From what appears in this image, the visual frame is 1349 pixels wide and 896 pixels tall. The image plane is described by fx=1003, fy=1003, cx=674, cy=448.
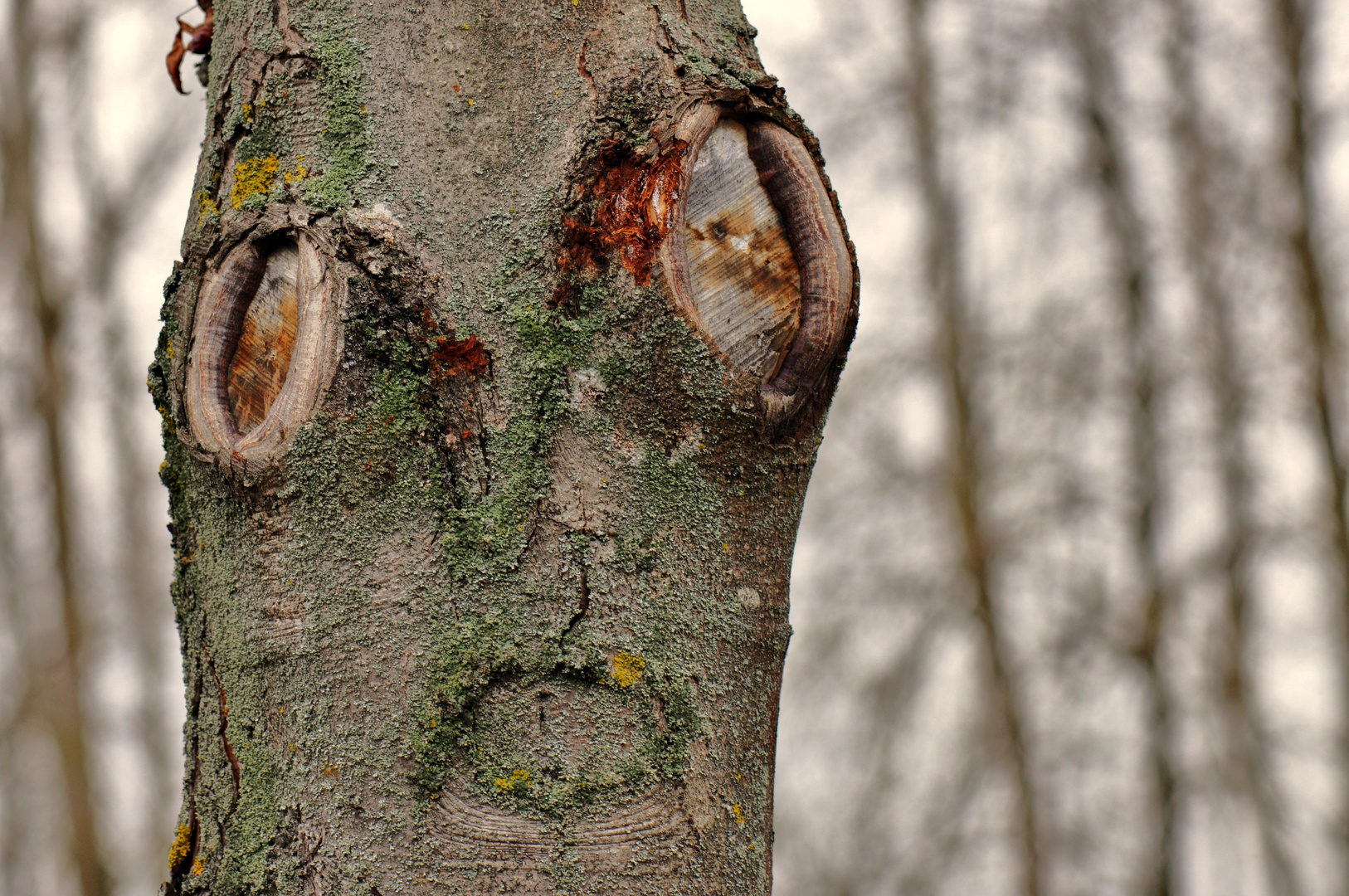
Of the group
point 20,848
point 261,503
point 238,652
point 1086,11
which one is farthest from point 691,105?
point 20,848

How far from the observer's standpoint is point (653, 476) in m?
0.93

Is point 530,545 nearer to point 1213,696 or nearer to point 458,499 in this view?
point 458,499

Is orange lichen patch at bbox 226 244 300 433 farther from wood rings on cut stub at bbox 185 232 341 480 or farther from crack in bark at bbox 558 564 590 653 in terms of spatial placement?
crack in bark at bbox 558 564 590 653

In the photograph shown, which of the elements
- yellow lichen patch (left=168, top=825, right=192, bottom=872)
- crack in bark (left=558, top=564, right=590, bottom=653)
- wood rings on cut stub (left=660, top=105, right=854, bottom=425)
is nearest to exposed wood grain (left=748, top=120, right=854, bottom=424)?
wood rings on cut stub (left=660, top=105, right=854, bottom=425)

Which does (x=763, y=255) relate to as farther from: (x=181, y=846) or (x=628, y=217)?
(x=181, y=846)

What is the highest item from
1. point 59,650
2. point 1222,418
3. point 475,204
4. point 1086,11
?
point 1086,11

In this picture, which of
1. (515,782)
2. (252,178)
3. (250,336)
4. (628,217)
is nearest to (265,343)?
(250,336)

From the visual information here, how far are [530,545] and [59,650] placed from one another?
27.8ft

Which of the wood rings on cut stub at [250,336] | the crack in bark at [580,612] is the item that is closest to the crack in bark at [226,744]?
the wood rings on cut stub at [250,336]

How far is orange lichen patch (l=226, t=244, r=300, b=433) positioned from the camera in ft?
3.07

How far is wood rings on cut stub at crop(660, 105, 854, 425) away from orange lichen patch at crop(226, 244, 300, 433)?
0.37m

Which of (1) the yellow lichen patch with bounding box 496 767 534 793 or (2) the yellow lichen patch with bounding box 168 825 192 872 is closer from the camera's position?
(1) the yellow lichen patch with bounding box 496 767 534 793

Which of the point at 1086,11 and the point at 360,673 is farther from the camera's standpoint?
the point at 1086,11

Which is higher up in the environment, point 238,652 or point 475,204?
point 475,204
